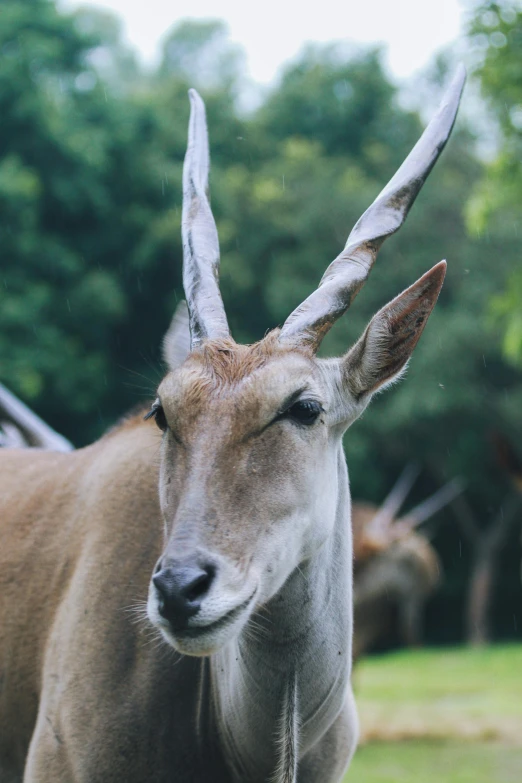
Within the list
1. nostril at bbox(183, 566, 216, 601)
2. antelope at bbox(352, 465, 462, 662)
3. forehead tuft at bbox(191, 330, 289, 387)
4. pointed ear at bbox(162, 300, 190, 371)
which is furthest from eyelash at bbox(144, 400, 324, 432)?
antelope at bbox(352, 465, 462, 662)

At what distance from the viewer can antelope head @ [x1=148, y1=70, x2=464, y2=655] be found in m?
2.54

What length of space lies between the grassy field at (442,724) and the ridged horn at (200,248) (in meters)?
6.60

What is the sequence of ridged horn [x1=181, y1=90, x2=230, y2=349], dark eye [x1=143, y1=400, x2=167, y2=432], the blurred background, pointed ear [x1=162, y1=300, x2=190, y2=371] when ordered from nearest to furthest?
1. dark eye [x1=143, y1=400, x2=167, y2=432]
2. ridged horn [x1=181, y1=90, x2=230, y2=349]
3. pointed ear [x1=162, y1=300, x2=190, y2=371]
4. the blurred background

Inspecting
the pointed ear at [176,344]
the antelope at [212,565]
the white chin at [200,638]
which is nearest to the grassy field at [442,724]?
the antelope at [212,565]

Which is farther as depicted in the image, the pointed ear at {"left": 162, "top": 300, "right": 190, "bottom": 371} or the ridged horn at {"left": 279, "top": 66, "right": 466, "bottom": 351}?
the pointed ear at {"left": 162, "top": 300, "right": 190, "bottom": 371}

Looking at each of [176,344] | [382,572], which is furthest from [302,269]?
[176,344]

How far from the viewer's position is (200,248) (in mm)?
3498

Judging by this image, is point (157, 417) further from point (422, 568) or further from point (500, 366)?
point (500, 366)

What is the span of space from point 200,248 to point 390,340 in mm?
807

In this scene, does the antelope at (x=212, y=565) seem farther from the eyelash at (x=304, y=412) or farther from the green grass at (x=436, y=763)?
the green grass at (x=436, y=763)

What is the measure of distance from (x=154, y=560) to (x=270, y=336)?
0.93 meters

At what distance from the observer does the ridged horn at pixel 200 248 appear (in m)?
3.22

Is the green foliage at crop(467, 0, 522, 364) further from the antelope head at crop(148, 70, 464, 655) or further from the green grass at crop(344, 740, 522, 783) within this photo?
the antelope head at crop(148, 70, 464, 655)

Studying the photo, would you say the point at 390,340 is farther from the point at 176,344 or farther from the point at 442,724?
the point at 442,724
